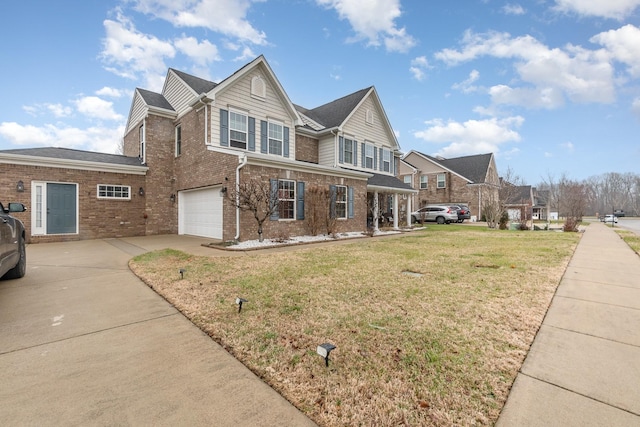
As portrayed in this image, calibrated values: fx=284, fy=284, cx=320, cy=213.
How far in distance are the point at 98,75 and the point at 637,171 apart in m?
102

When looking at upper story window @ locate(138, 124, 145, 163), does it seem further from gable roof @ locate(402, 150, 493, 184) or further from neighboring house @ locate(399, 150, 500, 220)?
gable roof @ locate(402, 150, 493, 184)

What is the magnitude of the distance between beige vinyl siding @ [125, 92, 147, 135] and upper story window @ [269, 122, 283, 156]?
6.37 m

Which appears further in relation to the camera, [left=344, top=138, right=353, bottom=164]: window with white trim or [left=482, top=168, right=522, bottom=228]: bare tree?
[left=482, top=168, right=522, bottom=228]: bare tree

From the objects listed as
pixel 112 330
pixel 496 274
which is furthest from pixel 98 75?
pixel 496 274

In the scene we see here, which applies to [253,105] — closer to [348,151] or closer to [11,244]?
[348,151]

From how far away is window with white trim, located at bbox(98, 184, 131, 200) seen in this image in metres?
13.0

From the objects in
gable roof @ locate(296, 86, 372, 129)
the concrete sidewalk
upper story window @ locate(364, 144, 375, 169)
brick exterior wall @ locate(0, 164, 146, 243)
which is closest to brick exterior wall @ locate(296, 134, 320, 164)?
gable roof @ locate(296, 86, 372, 129)

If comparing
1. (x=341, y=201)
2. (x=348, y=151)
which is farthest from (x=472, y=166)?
(x=341, y=201)

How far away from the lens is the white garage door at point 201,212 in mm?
12180

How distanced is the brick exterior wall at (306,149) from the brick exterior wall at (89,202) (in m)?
8.25

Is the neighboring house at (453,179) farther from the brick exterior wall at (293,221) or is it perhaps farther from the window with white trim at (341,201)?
the window with white trim at (341,201)

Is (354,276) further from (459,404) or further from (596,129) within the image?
(596,129)

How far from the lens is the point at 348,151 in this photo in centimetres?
1750

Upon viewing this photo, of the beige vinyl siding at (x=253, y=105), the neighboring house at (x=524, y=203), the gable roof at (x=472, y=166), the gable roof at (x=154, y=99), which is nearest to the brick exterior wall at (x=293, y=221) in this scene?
the beige vinyl siding at (x=253, y=105)
